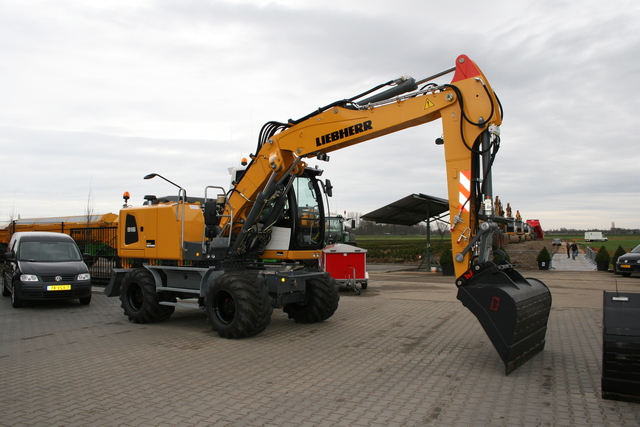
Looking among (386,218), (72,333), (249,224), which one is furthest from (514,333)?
(386,218)

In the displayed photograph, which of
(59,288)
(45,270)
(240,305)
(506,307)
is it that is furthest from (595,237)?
(506,307)

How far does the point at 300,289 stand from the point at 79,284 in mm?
6358

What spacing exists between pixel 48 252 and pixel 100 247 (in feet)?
17.5

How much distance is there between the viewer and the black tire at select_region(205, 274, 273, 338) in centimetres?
764

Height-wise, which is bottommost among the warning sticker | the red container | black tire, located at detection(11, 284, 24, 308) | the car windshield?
black tire, located at detection(11, 284, 24, 308)

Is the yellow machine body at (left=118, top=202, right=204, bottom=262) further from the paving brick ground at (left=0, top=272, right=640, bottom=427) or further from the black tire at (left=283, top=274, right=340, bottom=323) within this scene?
the black tire at (left=283, top=274, right=340, bottom=323)

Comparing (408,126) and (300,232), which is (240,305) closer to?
(300,232)

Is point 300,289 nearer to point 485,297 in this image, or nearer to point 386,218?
point 485,297

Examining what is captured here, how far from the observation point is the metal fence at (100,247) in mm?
17094

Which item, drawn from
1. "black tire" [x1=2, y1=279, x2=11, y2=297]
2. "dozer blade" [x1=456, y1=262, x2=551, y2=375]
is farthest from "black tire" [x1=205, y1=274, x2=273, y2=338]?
"black tire" [x1=2, y1=279, x2=11, y2=297]

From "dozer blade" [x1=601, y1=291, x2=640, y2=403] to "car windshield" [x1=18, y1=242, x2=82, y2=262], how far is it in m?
12.0

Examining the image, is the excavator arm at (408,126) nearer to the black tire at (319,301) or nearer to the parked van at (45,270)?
the black tire at (319,301)

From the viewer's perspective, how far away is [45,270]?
11.6m

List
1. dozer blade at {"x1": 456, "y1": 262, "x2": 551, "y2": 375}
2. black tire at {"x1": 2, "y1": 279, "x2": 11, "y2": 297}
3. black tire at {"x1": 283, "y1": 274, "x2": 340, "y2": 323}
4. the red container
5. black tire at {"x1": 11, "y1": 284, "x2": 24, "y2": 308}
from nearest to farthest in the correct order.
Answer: dozer blade at {"x1": 456, "y1": 262, "x2": 551, "y2": 375}, black tire at {"x1": 283, "y1": 274, "x2": 340, "y2": 323}, black tire at {"x1": 11, "y1": 284, "x2": 24, "y2": 308}, black tire at {"x1": 2, "y1": 279, "x2": 11, "y2": 297}, the red container
